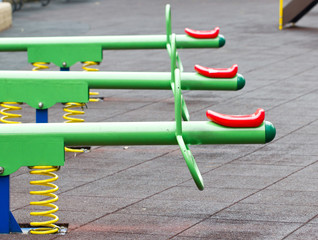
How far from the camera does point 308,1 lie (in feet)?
61.7

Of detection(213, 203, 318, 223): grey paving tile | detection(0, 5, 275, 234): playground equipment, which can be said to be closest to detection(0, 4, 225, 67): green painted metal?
detection(0, 5, 275, 234): playground equipment

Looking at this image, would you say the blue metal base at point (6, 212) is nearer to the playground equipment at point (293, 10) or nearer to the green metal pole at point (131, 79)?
the green metal pole at point (131, 79)

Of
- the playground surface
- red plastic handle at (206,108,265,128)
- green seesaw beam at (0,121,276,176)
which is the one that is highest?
red plastic handle at (206,108,265,128)

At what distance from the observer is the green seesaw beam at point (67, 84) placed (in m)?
7.42

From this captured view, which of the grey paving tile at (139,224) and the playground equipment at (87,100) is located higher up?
the playground equipment at (87,100)

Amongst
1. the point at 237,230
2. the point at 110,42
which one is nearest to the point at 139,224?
the point at 237,230

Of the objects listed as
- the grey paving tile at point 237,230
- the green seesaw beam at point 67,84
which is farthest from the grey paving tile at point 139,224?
the green seesaw beam at point 67,84

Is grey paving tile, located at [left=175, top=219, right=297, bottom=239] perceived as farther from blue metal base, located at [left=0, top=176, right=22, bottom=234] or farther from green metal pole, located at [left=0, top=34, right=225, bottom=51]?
green metal pole, located at [left=0, top=34, right=225, bottom=51]

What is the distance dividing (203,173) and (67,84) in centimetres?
150

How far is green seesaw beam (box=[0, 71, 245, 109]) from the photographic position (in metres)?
7.42

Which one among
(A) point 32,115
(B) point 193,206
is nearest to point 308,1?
(A) point 32,115

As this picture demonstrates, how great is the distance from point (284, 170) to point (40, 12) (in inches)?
688

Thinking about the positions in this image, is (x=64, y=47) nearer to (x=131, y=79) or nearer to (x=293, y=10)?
(x=131, y=79)

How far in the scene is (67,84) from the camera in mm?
7582
